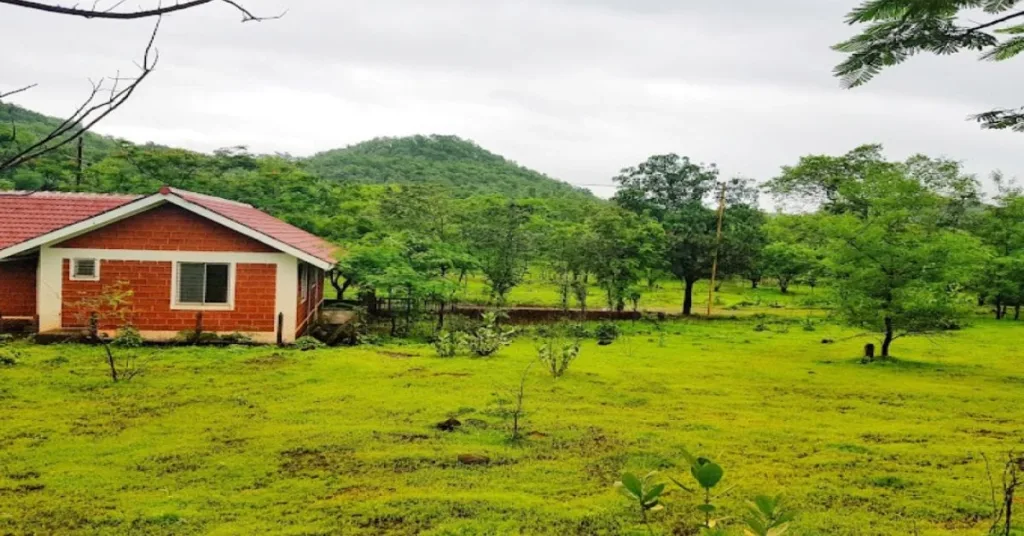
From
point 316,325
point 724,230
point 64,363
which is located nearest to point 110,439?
point 64,363

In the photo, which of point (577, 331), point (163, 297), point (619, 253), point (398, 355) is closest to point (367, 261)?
point (398, 355)

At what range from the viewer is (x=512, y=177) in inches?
2377

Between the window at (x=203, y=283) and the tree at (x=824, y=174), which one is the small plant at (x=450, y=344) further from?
the tree at (x=824, y=174)

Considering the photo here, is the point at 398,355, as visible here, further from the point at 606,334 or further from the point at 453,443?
the point at 606,334

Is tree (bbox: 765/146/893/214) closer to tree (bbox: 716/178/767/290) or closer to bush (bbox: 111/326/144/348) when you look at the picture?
tree (bbox: 716/178/767/290)

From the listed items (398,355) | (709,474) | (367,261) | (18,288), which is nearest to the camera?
(709,474)

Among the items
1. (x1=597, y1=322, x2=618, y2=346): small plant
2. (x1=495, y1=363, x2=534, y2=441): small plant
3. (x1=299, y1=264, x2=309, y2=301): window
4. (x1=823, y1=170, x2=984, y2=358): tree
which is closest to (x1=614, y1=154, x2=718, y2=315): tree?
(x1=597, y1=322, x2=618, y2=346): small plant

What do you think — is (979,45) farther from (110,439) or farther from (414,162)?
(414,162)

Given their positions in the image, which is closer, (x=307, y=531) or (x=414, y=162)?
(x=307, y=531)

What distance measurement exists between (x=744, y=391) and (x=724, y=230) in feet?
56.7

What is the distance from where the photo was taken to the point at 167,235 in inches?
579

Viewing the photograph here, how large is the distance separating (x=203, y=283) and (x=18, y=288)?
13.8 ft

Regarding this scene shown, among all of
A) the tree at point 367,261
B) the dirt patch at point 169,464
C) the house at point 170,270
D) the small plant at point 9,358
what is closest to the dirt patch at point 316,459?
the dirt patch at point 169,464

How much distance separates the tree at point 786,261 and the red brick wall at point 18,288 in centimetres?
2377
